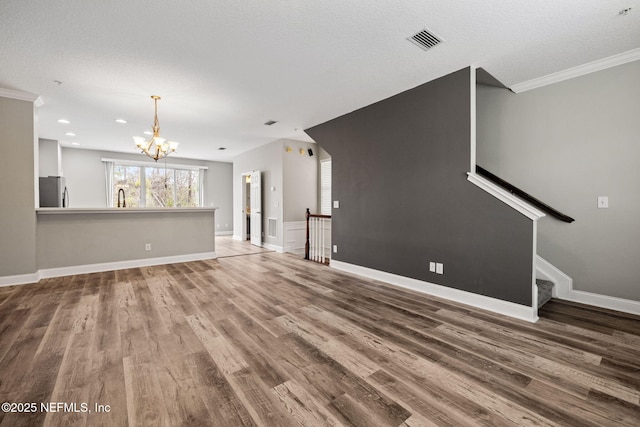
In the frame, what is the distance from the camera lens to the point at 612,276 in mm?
3084

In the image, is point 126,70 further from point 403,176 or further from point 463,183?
point 463,183

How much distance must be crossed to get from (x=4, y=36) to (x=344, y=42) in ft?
10.7

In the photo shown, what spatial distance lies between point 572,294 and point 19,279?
24.7 feet

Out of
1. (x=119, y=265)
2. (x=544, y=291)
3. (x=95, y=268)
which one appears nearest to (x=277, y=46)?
Result: (x=544, y=291)

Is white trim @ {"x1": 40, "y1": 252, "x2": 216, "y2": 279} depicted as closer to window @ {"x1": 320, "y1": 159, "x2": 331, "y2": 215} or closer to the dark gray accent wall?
window @ {"x1": 320, "y1": 159, "x2": 331, "y2": 215}

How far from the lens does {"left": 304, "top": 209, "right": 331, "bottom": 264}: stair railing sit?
5711mm

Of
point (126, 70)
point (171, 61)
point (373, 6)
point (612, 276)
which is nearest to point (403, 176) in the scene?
point (373, 6)

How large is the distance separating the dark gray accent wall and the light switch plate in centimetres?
123

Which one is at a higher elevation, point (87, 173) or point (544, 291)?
point (87, 173)

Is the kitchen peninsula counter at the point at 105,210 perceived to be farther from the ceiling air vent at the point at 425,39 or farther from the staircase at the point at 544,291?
the staircase at the point at 544,291

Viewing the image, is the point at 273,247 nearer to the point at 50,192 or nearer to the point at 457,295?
the point at 50,192

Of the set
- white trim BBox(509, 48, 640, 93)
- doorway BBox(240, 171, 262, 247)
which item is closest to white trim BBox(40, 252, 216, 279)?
doorway BBox(240, 171, 262, 247)

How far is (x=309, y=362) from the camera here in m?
2.00

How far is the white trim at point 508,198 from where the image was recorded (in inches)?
107
